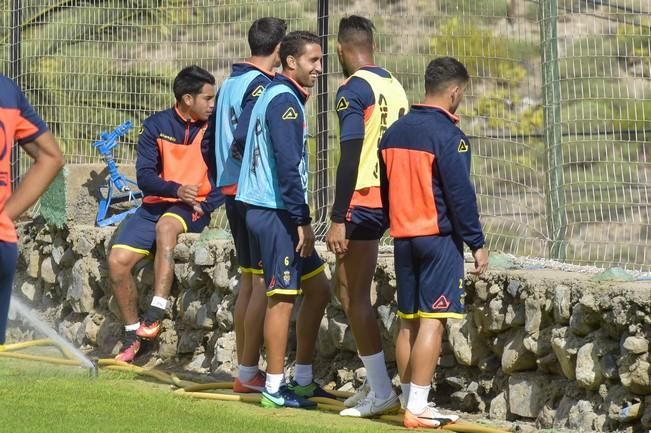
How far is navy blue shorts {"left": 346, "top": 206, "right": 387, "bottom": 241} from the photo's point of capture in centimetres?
866

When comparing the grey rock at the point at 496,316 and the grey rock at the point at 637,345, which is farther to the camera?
the grey rock at the point at 496,316

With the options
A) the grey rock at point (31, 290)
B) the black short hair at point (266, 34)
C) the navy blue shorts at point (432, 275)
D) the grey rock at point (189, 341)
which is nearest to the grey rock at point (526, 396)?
the navy blue shorts at point (432, 275)

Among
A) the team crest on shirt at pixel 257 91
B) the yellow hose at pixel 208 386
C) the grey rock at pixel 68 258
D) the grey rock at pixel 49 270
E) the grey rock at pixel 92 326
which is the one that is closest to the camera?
the team crest on shirt at pixel 257 91

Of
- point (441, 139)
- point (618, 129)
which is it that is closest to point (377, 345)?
point (441, 139)

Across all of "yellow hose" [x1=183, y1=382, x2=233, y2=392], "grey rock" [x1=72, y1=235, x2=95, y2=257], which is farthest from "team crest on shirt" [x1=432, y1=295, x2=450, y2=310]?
"grey rock" [x1=72, y1=235, x2=95, y2=257]

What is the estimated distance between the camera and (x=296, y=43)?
8875mm

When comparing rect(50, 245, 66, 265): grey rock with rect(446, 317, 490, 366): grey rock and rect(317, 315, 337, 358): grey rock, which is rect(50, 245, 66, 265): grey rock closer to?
rect(317, 315, 337, 358): grey rock

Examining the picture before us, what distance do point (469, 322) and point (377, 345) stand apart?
687 millimetres

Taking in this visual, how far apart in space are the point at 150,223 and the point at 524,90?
10.7 feet

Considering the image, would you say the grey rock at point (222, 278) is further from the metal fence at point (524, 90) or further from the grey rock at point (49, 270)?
the grey rock at point (49, 270)

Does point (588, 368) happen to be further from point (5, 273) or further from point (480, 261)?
Answer: point (5, 273)

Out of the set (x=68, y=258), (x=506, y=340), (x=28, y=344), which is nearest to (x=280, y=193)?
(x=506, y=340)

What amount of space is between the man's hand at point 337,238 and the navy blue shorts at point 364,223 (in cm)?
14

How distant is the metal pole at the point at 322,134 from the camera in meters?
11.1
